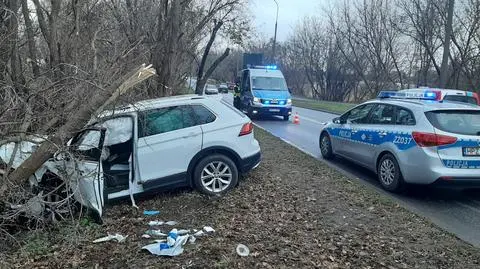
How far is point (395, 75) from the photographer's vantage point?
3641cm

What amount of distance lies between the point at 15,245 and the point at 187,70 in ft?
51.8

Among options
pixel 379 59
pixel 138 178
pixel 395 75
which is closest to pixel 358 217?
pixel 138 178

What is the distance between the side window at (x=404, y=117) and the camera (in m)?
6.93

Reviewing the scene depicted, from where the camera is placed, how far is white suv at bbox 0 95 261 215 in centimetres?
584

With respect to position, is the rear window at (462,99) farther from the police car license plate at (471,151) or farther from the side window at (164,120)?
the side window at (164,120)

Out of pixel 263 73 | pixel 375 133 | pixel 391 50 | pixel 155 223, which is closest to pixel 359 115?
pixel 375 133

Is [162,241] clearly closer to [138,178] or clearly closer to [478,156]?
[138,178]

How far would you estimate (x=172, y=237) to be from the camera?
15.9ft

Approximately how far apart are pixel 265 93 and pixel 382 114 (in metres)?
12.1

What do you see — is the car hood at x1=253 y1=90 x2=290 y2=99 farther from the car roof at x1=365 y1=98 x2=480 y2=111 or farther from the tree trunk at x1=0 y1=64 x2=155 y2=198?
the tree trunk at x1=0 y1=64 x2=155 y2=198

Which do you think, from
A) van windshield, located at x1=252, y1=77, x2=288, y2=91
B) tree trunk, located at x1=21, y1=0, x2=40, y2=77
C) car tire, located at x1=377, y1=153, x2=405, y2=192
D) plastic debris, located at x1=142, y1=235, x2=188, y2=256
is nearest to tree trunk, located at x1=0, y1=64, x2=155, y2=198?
plastic debris, located at x1=142, y1=235, x2=188, y2=256

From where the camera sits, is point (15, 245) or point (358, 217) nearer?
point (15, 245)

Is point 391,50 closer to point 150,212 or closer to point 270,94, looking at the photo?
point 270,94

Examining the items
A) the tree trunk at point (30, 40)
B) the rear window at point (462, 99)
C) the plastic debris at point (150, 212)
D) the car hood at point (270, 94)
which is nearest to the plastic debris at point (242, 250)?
the plastic debris at point (150, 212)
